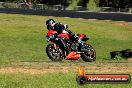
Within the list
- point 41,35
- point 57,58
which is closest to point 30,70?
point 57,58

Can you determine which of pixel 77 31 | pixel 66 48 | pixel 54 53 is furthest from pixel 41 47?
pixel 54 53

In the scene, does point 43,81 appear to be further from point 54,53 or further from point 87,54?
point 87,54

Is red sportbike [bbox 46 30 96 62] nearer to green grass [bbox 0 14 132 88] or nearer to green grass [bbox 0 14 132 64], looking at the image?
green grass [bbox 0 14 132 88]

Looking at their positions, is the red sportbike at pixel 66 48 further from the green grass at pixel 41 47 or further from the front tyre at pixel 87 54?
the green grass at pixel 41 47

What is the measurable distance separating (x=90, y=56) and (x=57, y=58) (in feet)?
4.62

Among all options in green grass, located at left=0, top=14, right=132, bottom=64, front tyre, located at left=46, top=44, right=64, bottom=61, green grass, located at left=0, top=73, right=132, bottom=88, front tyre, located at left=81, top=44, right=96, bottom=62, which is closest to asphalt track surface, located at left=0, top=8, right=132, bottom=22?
green grass, located at left=0, top=14, right=132, bottom=64

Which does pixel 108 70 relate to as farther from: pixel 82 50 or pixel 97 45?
pixel 97 45

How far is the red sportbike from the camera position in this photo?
15.6 m

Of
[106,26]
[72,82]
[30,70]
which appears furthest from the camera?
[106,26]

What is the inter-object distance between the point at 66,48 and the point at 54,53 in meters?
0.54

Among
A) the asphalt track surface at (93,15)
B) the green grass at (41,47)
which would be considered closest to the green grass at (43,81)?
the green grass at (41,47)

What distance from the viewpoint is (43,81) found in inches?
392

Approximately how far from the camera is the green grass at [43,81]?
30.7ft

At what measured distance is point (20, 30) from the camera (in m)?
39.6
